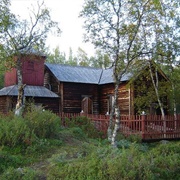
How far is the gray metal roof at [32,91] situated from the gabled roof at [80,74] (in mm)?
1526

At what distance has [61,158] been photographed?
806 cm

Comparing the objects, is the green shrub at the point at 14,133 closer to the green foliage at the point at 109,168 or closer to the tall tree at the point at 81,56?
the green foliage at the point at 109,168

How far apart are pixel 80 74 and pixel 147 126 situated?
11.9 metres

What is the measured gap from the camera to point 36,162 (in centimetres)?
898

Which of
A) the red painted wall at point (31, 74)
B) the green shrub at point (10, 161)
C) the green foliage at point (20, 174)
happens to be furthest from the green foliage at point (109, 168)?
the red painted wall at point (31, 74)

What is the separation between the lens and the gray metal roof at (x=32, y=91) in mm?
21153

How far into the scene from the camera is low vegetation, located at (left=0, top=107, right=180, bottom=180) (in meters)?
7.00

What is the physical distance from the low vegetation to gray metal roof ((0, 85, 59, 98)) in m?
9.58

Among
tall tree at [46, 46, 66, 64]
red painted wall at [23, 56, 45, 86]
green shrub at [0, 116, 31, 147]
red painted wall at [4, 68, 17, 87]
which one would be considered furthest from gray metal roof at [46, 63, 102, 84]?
tall tree at [46, 46, 66, 64]

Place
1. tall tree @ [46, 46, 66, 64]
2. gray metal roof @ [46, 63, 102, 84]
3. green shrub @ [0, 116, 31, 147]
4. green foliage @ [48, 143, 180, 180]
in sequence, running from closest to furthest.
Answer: green foliage @ [48, 143, 180, 180]
green shrub @ [0, 116, 31, 147]
gray metal roof @ [46, 63, 102, 84]
tall tree @ [46, 46, 66, 64]

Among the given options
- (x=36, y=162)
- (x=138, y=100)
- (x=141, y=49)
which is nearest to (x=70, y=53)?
(x=138, y=100)

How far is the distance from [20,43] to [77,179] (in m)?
10.5

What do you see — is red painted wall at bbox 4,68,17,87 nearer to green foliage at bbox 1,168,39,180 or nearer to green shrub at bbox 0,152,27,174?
green shrub at bbox 0,152,27,174

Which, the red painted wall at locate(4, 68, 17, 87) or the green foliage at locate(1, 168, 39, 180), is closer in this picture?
the green foliage at locate(1, 168, 39, 180)
